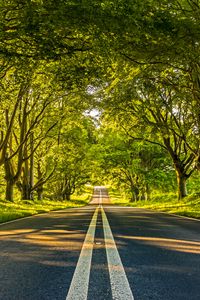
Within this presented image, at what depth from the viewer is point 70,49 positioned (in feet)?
38.9

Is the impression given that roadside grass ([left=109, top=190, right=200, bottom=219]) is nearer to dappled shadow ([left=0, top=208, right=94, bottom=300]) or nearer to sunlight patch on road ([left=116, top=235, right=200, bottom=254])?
sunlight patch on road ([left=116, top=235, right=200, bottom=254])

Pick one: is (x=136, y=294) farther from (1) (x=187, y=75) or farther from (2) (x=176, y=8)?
(1) (x=187, y=75)

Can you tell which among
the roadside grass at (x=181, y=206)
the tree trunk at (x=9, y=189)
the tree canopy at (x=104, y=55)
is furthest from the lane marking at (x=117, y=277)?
the tree trunk at (x=9, y=189)

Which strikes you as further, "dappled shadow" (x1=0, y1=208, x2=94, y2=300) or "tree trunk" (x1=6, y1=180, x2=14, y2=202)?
"tree trunk" (x1=6, y1=180, x2=14, y2=202)

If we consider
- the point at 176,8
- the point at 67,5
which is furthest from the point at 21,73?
the point at 176,8

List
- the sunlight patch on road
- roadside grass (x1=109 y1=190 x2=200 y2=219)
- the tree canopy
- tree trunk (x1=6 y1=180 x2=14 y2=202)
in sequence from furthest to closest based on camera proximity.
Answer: tree trunk (x1=6 y1=180 x2=14 y2=202), roadside grass (x1=109 y1=190 x2=200 y2=219), the tree canopy, the sunlight patch on road

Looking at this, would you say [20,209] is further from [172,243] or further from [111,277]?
[111,277]

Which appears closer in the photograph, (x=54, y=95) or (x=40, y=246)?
(x=40, y=246)

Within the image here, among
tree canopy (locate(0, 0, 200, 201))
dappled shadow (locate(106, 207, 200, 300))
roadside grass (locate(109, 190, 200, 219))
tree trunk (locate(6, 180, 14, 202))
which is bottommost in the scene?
dappled shadow (locate(106, 207, 200, 300))

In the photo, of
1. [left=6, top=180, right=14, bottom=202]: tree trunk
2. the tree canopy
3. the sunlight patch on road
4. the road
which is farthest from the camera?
[left=6, top=180, right=14, bottom=202]: tree trunk

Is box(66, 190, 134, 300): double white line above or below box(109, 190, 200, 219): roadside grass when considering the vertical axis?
below

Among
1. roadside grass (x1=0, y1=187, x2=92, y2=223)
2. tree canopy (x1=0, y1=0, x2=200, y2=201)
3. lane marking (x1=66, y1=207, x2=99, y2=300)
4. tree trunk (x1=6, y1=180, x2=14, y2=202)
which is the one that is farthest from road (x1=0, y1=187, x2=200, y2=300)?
tree trunk (x1=6, y1=180, x2=14, y2=202)

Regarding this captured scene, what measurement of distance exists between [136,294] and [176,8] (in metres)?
10.2

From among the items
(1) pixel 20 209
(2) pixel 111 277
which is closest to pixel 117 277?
(2) pixel 111 277
